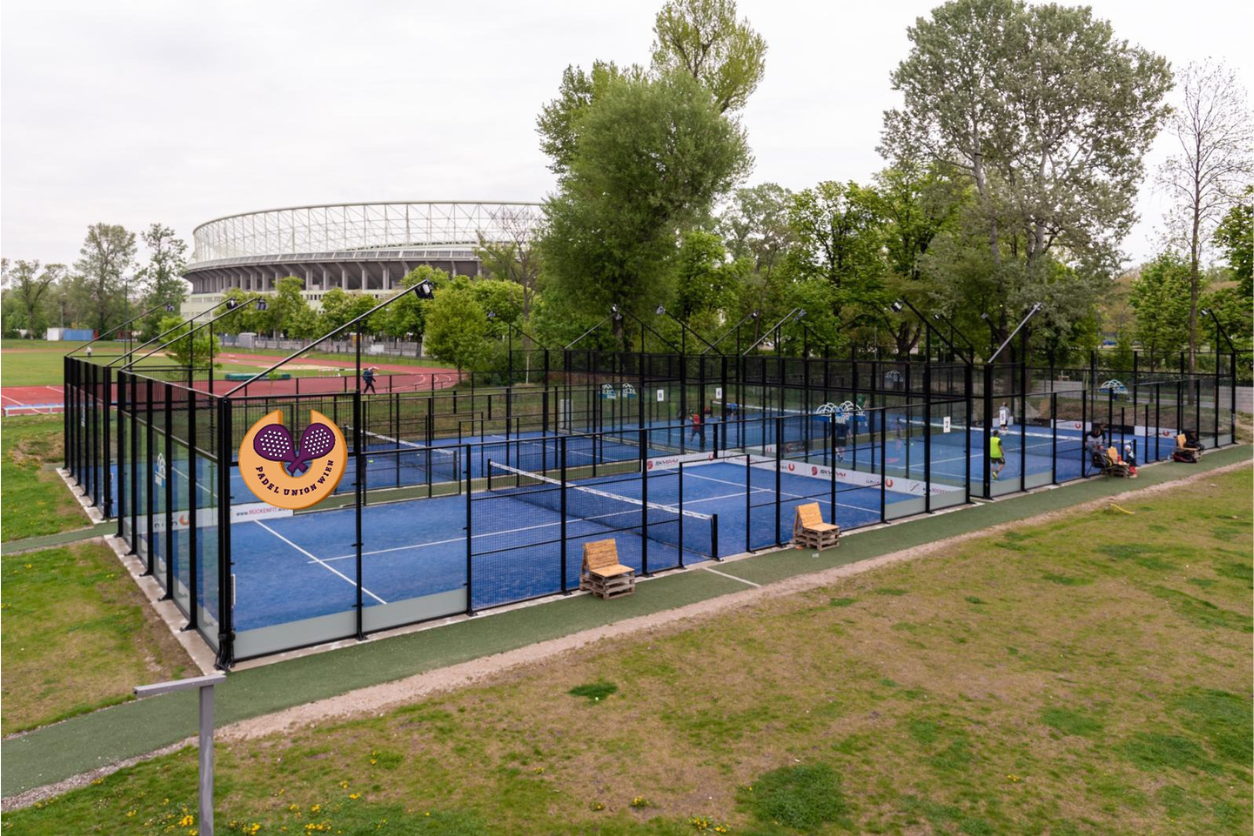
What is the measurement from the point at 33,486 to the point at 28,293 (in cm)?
13499

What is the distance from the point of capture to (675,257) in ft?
172

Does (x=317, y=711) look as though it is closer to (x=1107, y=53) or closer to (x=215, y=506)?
(x=215, y=506)

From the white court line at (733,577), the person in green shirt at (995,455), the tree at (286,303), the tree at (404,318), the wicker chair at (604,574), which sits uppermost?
the tree at (286,303)

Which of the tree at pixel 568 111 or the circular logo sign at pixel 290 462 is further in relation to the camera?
the tree at pixel 568 111

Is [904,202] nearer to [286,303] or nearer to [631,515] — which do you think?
[631,515]

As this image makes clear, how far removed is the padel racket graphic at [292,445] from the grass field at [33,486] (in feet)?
39.2

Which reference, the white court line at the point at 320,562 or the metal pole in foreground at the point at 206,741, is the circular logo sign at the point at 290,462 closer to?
the white court line at the point at 320,562

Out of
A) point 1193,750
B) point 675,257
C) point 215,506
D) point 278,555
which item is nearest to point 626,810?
point 1193,750

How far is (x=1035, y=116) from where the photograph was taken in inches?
1866

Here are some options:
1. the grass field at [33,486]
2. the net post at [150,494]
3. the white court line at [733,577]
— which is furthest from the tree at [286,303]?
the white court line at [733,577]

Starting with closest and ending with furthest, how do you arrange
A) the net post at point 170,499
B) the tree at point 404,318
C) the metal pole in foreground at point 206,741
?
the metal pole in foreground at point 206,741 → the net post at point 170,499 → the tree at point 404,318

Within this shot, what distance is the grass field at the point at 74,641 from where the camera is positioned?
A: 39.0ft

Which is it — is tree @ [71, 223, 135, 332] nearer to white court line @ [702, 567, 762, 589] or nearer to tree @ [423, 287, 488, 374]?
tree @ [423, 287, 488, 374]

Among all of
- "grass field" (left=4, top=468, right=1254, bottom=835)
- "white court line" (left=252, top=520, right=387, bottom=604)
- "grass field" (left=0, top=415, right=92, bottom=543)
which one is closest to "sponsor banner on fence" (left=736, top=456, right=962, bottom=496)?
"grass field" (left=4, top=468, right=1254, bottom=835)
